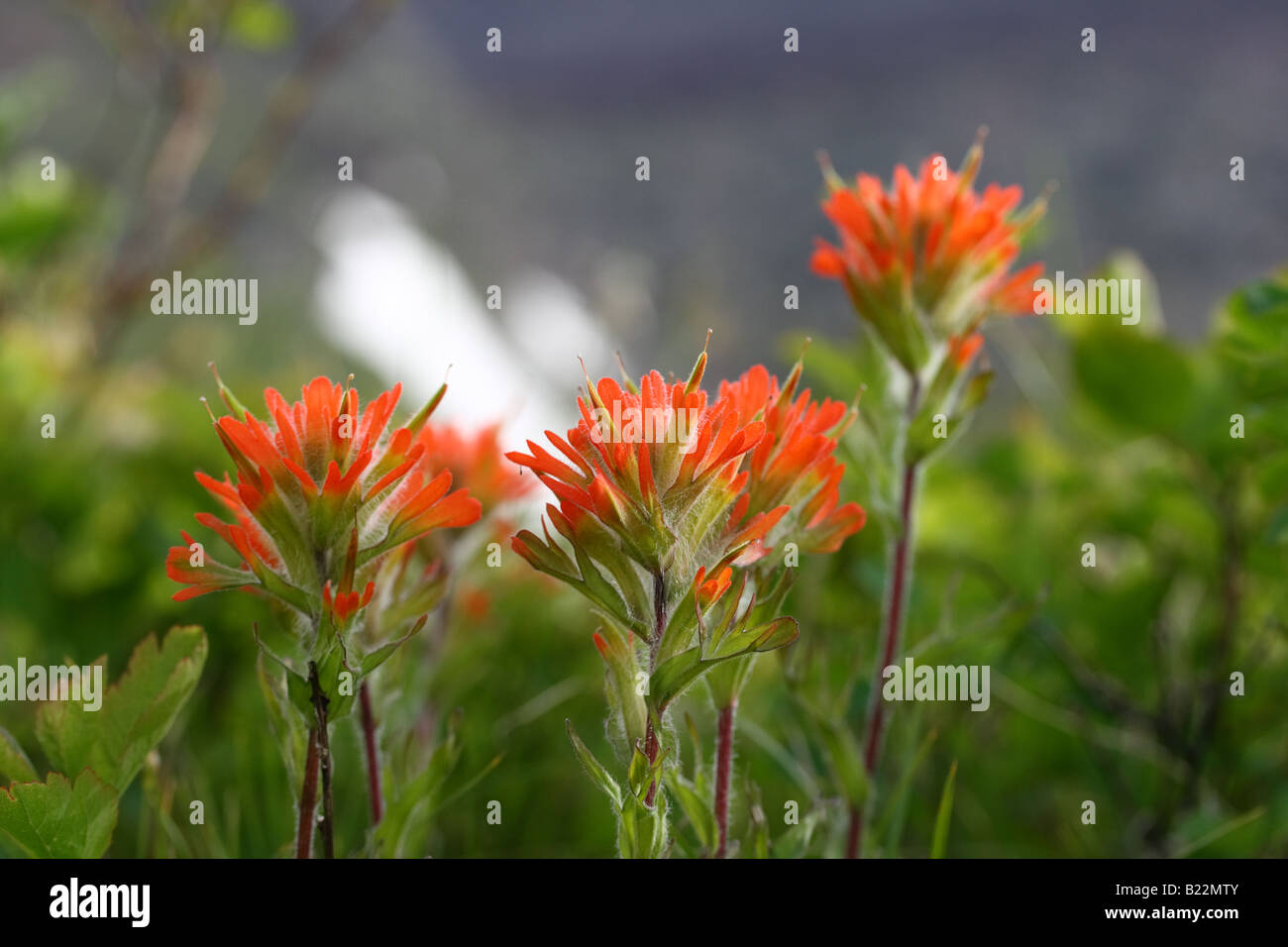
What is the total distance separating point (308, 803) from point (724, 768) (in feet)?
0.43

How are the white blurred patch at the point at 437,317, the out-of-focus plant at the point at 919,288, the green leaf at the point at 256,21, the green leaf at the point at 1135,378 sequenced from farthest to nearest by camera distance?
the white blurred patch at the point at 437,317 < the green leaf at the point at 256,21 < the green leaf at the point at 1135,378 < the out-of-focus plant at the point at 919,288

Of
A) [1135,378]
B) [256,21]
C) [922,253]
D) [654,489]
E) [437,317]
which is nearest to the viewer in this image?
[654,489]

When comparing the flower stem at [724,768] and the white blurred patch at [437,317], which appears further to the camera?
the white blurred patch at [437,317]

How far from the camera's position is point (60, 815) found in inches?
12.6

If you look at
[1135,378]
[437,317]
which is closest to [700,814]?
[1135,378]

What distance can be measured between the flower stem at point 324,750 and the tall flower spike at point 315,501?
18mm

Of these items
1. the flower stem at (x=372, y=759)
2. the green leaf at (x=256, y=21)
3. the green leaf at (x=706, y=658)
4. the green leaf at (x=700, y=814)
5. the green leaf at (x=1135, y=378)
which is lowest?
the green leaf at (x=700, y=814)

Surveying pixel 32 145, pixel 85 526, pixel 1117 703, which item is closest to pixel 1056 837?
pixel 1117 703

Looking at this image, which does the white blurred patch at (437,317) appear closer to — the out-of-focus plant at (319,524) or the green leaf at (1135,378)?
the green leaf at (1135,378)

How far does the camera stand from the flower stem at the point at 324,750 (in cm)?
29

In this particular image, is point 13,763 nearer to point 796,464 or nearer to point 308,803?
point 308,803

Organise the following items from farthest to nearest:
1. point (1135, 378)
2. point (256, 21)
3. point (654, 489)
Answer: point (256, 21) < point (1135, 378) < point (654, 489)

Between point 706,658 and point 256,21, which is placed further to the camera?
point 256,21

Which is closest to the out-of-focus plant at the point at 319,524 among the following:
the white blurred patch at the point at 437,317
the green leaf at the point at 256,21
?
the green leaf at the point at 256,21
